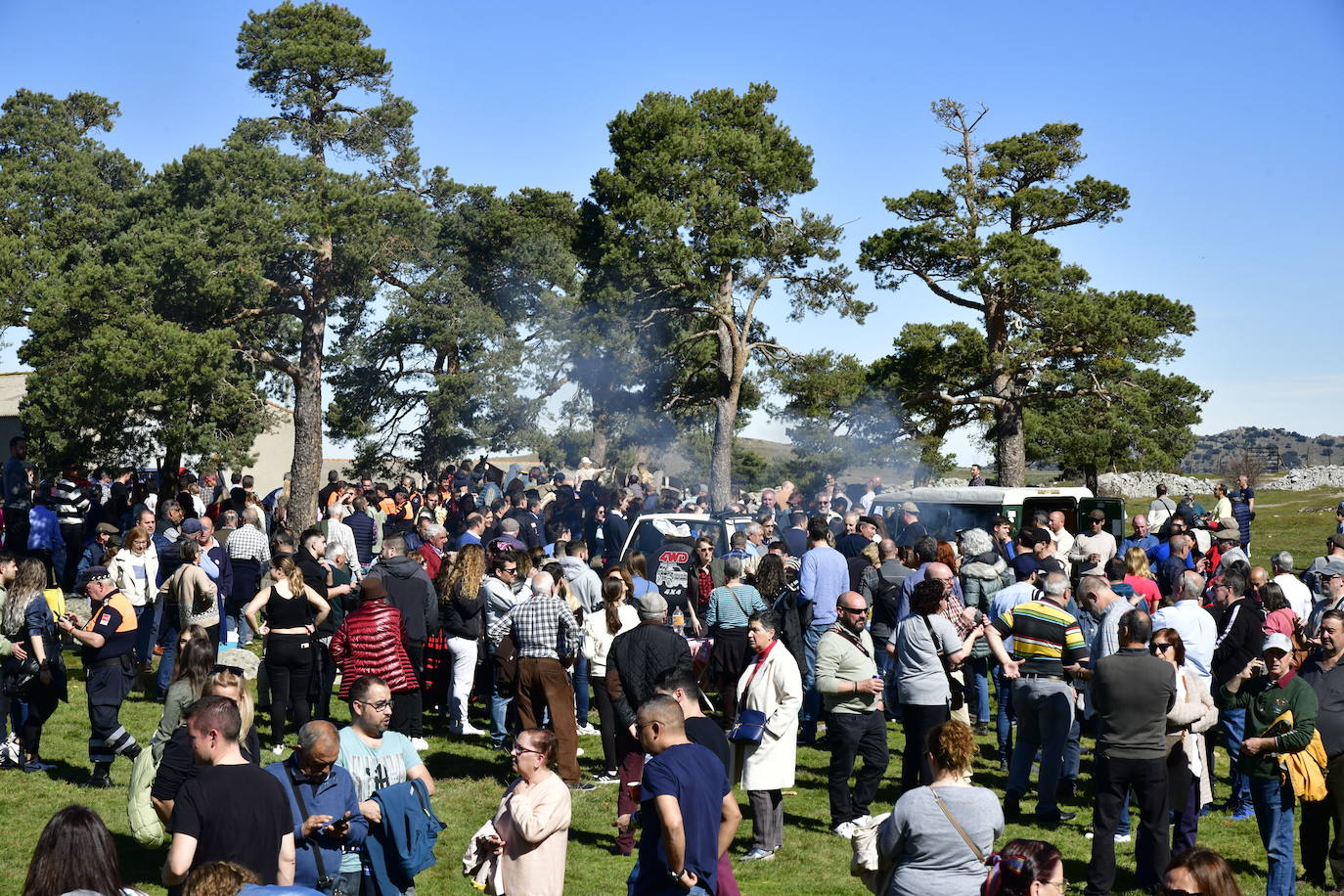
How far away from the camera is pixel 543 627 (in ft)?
31.2

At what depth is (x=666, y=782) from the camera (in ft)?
16.6

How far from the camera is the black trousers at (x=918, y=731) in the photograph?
28.6 ft

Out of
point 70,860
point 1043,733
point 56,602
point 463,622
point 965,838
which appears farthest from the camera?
point 463,622

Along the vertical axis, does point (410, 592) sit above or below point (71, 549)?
below

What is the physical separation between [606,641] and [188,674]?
4.07 meters

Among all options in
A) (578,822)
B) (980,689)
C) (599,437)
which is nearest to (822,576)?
(980,689)

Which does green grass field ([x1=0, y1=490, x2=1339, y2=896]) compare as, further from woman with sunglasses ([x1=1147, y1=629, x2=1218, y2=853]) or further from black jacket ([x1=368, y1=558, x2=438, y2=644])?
black jacket ([x1=368, y1=558, x2=438, y2=644])

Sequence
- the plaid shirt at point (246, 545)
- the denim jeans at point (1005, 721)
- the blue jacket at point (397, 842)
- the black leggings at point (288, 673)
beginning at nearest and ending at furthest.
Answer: the blue jacket at point (397, 842) → the black leggings at point (288, 673) → the denim jeans at point (1005, 721) → the plaid shirt at point (246, 545)

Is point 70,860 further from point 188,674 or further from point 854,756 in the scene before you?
point 854,756

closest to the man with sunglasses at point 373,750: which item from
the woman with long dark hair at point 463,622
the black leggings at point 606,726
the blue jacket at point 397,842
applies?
the blue jacket at point 397,842

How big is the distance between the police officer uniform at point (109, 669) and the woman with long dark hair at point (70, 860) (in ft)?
18.2

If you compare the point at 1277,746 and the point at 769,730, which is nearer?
the point at 1277,746

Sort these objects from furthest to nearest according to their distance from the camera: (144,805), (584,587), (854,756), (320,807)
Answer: (584,587)
(854,756)
(144,805)
(320,807)

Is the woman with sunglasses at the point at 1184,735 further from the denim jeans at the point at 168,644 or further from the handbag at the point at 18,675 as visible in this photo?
the denim jeans at the point at 168,644
